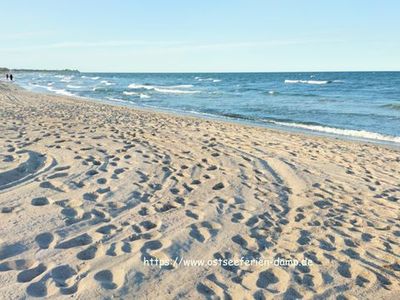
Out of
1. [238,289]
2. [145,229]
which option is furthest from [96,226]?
[238,289]

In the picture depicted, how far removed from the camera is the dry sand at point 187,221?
11.8 feet

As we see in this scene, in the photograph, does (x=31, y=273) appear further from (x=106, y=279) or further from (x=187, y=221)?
(x=187, y=221)

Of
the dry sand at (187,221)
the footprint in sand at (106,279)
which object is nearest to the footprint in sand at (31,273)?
the dry sand at (187,221)

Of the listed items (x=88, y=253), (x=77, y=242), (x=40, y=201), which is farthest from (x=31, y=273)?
(x=40, y=201)

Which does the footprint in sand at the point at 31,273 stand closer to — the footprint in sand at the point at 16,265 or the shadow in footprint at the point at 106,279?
the footprint in sand at the point at 16,265

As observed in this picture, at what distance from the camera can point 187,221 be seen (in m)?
4.84

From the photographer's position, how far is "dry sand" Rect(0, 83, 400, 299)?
3.58 meters

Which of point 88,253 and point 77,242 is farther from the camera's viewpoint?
point 77,242

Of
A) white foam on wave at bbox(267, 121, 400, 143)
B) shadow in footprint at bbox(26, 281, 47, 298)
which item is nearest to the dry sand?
shadow in footprint at bbox(26, 281, 47, 298)

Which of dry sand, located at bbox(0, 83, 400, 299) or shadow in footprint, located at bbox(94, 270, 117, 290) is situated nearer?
shadow in footprint, located at bbox(94, 270, 117, 290)

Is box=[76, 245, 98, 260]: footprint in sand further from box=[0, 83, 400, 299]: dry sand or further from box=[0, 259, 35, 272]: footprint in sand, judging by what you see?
box=[0, 259, 35, 272]: footprint in sand

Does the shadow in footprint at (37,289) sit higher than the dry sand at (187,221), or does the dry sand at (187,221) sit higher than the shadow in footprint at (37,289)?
the shadow in footprint at (37,289)

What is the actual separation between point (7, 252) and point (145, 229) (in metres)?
1.36

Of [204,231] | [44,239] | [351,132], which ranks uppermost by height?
[44,239]
